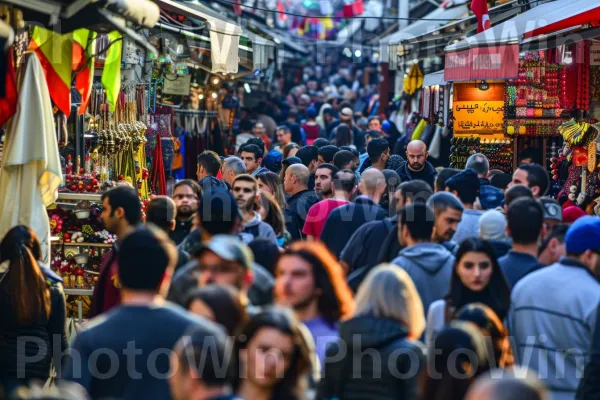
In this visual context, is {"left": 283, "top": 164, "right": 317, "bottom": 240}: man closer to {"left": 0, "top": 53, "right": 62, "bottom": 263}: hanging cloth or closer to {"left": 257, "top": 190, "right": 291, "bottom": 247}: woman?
{"left": 257, "top": 190, "right": 291, "bottom": 247}: woman

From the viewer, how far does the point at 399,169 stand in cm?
1344

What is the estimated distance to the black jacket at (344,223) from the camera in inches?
391

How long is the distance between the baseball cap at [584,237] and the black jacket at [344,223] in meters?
2.61

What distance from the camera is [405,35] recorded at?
2525 centimetres

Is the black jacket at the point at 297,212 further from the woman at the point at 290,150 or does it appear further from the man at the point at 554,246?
the woman at the point at 290,150

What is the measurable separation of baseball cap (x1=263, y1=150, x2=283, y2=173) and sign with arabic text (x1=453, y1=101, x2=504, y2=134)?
8.52ft

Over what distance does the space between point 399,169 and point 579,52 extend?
7.78 feet

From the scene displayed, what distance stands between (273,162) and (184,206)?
6238 millimetres

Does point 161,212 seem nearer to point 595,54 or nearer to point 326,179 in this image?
point 326,179

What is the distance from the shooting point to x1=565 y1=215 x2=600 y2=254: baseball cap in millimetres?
7375

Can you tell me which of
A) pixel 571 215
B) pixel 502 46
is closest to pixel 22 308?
pixel 571 215

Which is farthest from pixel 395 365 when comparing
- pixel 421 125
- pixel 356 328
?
pixel 421 125

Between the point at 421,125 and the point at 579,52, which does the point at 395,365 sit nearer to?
the point at 579,52

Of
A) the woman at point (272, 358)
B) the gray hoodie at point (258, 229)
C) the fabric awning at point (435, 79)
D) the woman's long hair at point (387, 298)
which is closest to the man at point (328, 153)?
the gray hoodie at point (258, 229)
